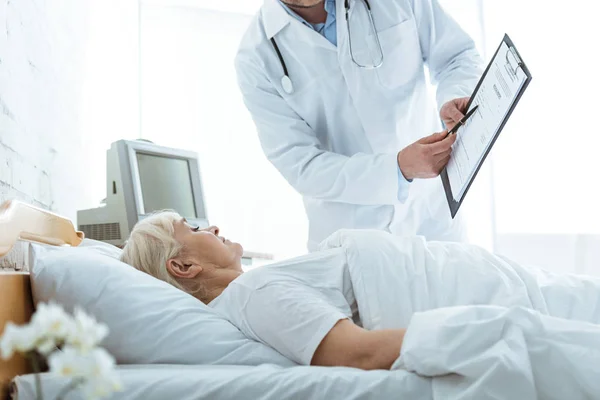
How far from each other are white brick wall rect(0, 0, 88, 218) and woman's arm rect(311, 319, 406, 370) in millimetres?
868

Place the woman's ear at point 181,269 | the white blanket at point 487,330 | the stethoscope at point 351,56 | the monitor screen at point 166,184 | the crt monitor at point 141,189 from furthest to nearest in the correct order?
the monitor screen at point 166,184 < the crt monitor at point 141,189 < the stethoscope at point 351,56 < the woman's ear at point 181,269 < the white blanket at point 487,330

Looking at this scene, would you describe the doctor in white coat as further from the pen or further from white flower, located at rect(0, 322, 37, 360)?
white flower, located at rect(0, 322, 37, 360)

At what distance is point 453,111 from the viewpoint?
1.66m

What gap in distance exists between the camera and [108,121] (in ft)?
11.2

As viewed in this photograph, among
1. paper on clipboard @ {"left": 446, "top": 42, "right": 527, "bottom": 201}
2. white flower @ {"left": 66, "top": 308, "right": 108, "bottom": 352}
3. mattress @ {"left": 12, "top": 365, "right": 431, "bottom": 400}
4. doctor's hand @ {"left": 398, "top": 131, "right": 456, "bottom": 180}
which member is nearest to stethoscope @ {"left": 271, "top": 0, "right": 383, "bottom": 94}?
doctor's hand @ {"left": 398, "top": 131, "right": 456, "bottom": 180}

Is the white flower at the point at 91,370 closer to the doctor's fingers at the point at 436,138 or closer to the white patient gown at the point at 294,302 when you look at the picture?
the white patient gown at the point at 294,302

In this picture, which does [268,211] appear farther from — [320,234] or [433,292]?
[433,292]

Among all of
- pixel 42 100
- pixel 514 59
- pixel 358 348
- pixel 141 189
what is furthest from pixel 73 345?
pixel 141 189

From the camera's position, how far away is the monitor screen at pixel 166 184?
2580mm

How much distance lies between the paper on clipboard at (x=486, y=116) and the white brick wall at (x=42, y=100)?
3.41 feet

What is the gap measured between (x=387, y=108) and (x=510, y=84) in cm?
68

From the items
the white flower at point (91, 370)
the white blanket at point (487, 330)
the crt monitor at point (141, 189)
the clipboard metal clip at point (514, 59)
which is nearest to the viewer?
the white flower at point (91, 370)

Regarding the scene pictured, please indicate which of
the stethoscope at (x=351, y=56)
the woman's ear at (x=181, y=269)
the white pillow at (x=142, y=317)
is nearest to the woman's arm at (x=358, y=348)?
the white pillow at (x=142, y=317)

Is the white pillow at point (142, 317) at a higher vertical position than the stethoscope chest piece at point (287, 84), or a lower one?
lower
